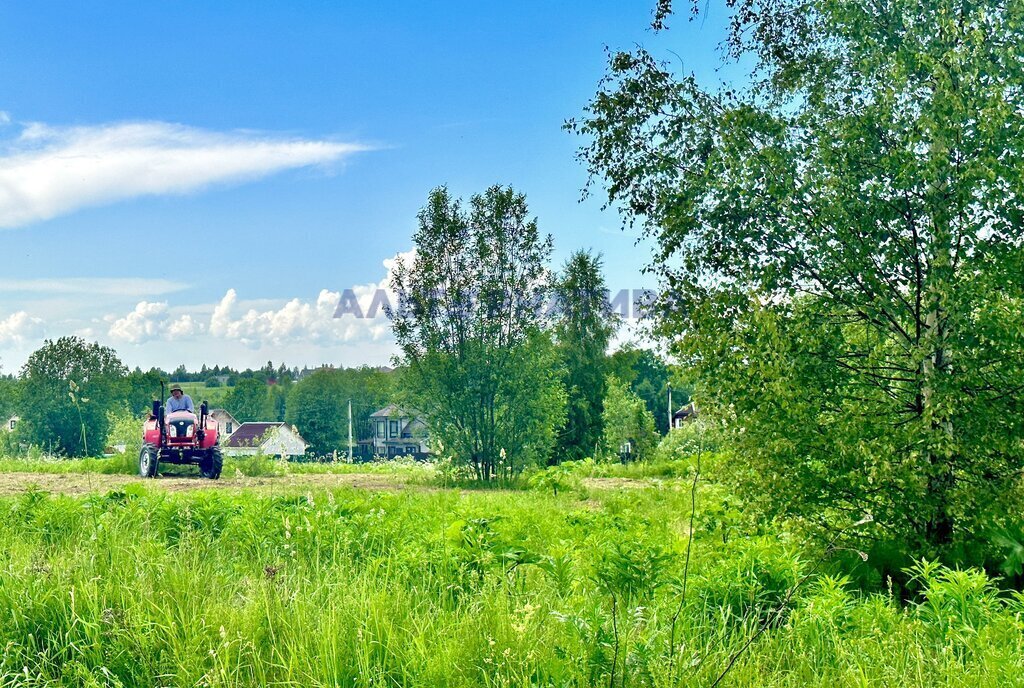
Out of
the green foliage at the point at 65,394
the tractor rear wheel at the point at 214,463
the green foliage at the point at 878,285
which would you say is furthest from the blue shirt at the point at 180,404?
the green foliage at the point at 65,394

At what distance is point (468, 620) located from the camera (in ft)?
11.6

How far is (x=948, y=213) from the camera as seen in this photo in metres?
5.65

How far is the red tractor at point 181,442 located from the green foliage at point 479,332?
4.10 m

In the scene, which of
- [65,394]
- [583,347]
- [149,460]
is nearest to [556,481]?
[149,460]

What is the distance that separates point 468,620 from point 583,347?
28848mm

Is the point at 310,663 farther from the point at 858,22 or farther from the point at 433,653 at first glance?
the point at 858,22

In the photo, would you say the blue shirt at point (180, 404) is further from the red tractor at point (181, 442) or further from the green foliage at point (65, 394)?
the green foliage at point (65, 394)

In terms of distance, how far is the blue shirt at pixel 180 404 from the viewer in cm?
1688

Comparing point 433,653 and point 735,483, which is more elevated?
point 735,483

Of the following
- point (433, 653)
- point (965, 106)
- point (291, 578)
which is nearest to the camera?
point (433, 653)

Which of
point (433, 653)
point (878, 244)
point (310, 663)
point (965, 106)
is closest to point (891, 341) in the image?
point (878, 244)

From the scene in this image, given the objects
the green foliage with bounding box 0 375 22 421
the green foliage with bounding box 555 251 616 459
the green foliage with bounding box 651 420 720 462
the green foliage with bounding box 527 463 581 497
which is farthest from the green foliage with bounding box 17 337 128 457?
the green foliage with bounding box 527 463 581 497

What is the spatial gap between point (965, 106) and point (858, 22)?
1102 millimetres

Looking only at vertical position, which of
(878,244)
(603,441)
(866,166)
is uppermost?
(866,166)
